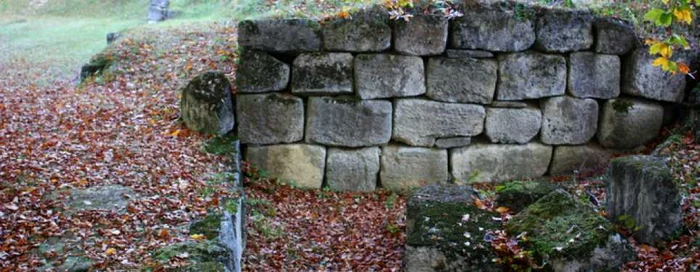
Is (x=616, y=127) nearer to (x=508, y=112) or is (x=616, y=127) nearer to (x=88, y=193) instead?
(x=508, y=112)

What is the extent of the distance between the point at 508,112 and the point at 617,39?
164 cm

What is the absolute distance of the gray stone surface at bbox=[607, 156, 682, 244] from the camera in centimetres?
645

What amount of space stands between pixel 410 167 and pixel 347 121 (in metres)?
1.05

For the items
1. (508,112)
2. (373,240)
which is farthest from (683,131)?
(373,240)

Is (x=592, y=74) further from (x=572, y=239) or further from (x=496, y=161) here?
(x=572, y=239)

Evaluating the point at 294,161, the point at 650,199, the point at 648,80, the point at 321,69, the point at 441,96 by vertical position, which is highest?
the point at 321,69

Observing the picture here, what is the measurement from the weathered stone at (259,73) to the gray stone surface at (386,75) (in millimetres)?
938

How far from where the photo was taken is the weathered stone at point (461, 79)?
30.5 feet

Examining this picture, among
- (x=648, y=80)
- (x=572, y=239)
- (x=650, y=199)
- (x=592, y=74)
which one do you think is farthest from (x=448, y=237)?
(x=648, y=80)

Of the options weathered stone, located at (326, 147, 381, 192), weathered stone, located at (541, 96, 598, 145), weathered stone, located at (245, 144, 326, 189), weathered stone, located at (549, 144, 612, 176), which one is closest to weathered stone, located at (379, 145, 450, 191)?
weathered stone, located at (326, 147, 381, 192)

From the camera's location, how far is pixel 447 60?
30.4 ft

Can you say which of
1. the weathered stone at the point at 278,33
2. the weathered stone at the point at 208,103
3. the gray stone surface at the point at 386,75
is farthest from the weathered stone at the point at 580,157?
the weathered stone at the point at 208,103

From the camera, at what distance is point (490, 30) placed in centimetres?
917

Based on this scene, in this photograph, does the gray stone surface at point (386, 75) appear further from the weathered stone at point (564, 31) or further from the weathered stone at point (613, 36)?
the weathered stone at point (613, 36)
